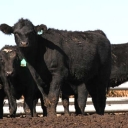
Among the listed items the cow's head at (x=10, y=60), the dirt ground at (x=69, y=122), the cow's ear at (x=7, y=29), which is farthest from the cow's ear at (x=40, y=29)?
the dirt ground at (x=69, y=122)

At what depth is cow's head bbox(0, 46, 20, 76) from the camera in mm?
13562

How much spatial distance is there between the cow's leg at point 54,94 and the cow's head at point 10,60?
2.19 metres

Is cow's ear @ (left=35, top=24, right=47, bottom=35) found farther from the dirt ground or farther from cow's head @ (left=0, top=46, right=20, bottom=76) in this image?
the dirt ground

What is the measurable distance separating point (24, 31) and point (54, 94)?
5.19 feet

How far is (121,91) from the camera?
19.9 m

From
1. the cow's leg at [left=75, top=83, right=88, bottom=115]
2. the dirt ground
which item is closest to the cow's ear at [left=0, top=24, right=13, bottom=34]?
the cow's leg at [left=75, top=83, right=88, bottom=115]

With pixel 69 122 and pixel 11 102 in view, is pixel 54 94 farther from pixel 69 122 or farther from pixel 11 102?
pixel 69 122

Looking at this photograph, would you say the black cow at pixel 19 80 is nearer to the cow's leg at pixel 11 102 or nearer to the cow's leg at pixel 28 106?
the cow's leg at pixel 28 106

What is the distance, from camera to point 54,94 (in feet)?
37.4

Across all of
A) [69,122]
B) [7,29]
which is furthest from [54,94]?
[69,122]

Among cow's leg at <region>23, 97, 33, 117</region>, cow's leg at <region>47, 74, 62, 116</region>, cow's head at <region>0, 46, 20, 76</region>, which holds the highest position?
cow's head at <region>0, 46, 20, 76</region>

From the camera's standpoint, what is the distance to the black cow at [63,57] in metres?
11.6

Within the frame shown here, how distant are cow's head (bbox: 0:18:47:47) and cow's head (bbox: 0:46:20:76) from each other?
1575 mm

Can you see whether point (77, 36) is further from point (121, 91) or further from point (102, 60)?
point (121, 91)
